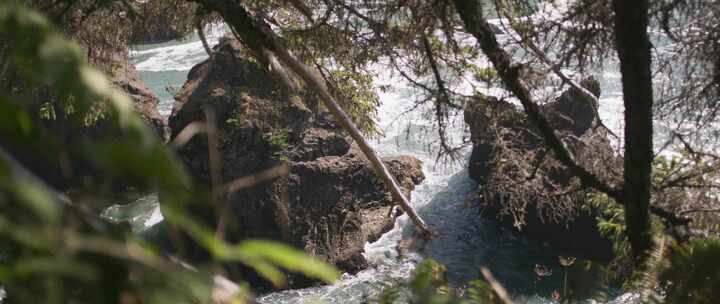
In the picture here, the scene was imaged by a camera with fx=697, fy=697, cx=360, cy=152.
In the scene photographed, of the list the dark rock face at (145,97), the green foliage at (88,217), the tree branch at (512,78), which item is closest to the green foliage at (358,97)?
the tree branch at (512,78)

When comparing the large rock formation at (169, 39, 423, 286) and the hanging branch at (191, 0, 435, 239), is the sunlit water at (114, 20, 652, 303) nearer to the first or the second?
the large rock formation at (169, 39, 423, 286)

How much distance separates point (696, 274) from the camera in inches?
92.4

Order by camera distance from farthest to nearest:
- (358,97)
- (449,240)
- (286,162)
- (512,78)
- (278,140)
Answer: (449,240), (278,140), (286,162), (358,97), (512,78)

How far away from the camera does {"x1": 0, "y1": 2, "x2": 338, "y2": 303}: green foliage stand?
2.51 ft

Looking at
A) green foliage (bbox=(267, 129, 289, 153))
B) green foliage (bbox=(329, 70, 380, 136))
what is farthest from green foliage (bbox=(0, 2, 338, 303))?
green foliage (bbox=(267, 129, 289, 153))

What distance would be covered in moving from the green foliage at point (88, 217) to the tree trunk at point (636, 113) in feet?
10.1

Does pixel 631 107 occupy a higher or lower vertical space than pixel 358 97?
higher

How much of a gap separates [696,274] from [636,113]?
5.41ft

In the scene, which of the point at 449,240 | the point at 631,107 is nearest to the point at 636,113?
the point at 631,107

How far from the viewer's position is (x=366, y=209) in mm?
13289

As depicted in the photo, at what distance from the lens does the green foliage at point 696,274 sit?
2.25 m

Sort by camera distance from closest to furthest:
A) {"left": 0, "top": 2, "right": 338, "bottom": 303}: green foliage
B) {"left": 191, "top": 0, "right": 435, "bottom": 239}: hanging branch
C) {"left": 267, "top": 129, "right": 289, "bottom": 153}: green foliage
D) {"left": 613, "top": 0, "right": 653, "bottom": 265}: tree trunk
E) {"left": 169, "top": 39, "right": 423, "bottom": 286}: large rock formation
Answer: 1. {"left": 0, "top": 2, "right": 338, "bottom": 303}: green foliage
2. {"left": 613, "top": 0, "right": 653, "bottom": 265}: tree trunk
3. {"left": 191, "top": 0, "right": 435, "bottom": 239}: hanging branch
4. {"left": 169, "top": 39, "right": 423, "bottom": 286}: large rock formation
5. {"left": 267, "top": 129, "right": 289, "bottom": 153}: green foliage

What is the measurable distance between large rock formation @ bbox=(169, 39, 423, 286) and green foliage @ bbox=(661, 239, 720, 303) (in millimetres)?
9459

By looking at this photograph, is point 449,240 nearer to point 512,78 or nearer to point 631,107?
point 512,78
